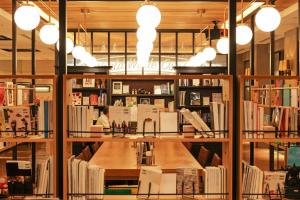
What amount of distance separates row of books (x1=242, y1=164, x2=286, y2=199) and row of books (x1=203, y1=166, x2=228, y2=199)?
0.17 meters

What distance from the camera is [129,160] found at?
5.70m

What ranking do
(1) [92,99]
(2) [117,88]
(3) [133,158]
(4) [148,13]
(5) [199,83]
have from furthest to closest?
(2) [117,88] → (1) [92,99] → (5) [199,83] → (3) [133,158] → (4) [148,13]

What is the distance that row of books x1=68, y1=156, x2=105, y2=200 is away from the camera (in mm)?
3492

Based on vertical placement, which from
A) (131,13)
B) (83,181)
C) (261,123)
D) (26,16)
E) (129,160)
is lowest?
(129,160)

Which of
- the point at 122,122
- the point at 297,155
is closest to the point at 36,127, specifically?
the point at 122,122

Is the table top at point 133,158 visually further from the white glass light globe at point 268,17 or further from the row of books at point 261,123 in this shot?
the white glass light globe at point 268,17

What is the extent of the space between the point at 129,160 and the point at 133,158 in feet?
0.62

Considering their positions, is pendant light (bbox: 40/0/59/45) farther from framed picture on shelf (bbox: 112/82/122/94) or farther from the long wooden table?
framed picture on shelf (bbox: 112/82/122/94)

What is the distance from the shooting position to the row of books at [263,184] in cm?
351

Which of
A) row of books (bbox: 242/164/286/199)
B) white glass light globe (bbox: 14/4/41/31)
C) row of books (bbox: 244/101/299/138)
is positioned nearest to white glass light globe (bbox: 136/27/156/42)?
white glass light globe (bbox: 14/4/41/31)

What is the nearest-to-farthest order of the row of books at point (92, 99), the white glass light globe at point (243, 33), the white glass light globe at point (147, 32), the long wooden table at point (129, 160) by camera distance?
the long wooden table at point (129, 160) < the white glass light globe at point (243, 33) < the white glass light globe at point (147, 32) < the row of books at point (92, 99)

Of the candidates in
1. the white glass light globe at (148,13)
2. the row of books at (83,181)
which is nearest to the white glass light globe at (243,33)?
the white glass light globe at (148,13)

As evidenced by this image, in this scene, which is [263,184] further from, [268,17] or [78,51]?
[78,51]

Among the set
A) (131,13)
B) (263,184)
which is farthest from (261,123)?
(131,13)
